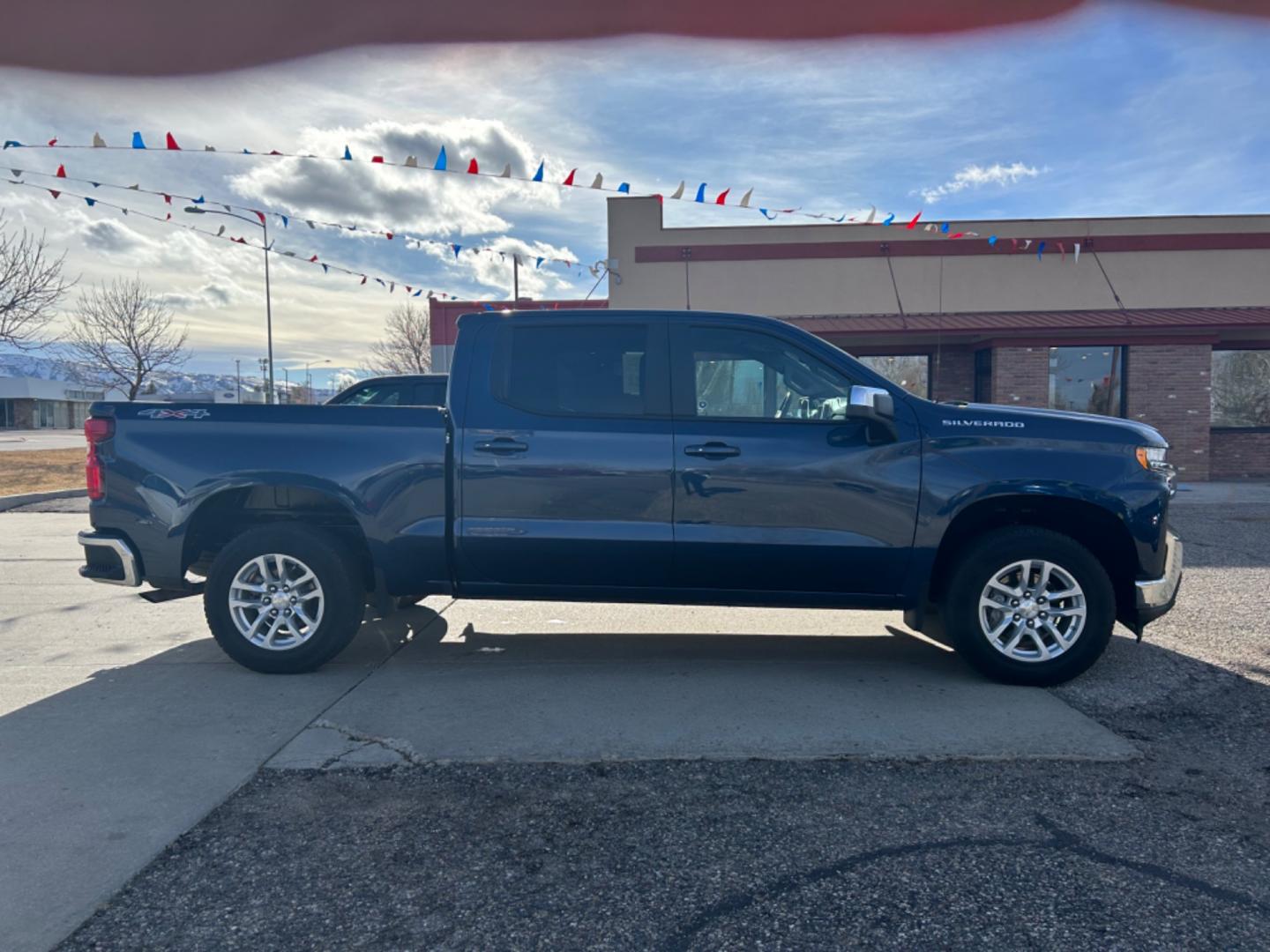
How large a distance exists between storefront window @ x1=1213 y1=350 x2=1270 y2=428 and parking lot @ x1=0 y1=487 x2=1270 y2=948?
15.8 metres

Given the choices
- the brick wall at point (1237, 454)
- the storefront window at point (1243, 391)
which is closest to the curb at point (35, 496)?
the brick wall at point (1237, 454)

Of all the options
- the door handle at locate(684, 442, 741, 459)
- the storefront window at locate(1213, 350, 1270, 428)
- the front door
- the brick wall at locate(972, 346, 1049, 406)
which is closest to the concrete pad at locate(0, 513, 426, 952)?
the front door

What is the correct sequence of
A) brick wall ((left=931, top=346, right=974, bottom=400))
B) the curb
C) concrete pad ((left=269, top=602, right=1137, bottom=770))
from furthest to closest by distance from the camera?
brick wall ((left=931, top=346, right=974, bottom=400)) < the curb < concrete pad ((left=269, top=602, right=1137, bottom=770))

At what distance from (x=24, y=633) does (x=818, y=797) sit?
554 cm

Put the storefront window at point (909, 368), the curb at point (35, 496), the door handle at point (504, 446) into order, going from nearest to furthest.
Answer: the door handle at point (504, 446) < the curb at point (35, 496) < the storefront window at point (909, 368)

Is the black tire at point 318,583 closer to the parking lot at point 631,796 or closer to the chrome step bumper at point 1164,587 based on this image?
the parking lot at point 631,796

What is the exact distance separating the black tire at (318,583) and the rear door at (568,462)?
723 millimetres

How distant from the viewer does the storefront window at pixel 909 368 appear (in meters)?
19.7

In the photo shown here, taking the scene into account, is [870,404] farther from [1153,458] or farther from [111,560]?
[111,560]

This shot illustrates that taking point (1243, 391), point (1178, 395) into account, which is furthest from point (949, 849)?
point (1243, 391)

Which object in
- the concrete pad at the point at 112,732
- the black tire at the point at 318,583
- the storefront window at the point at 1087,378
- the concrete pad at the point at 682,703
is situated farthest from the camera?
the storefront window at the point at 1087,378

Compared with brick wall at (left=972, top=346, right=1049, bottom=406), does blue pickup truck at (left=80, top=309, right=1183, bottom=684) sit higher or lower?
lower

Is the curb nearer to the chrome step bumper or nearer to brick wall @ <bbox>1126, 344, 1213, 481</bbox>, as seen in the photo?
the chrome step bumper

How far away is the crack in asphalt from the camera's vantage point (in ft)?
8.82
